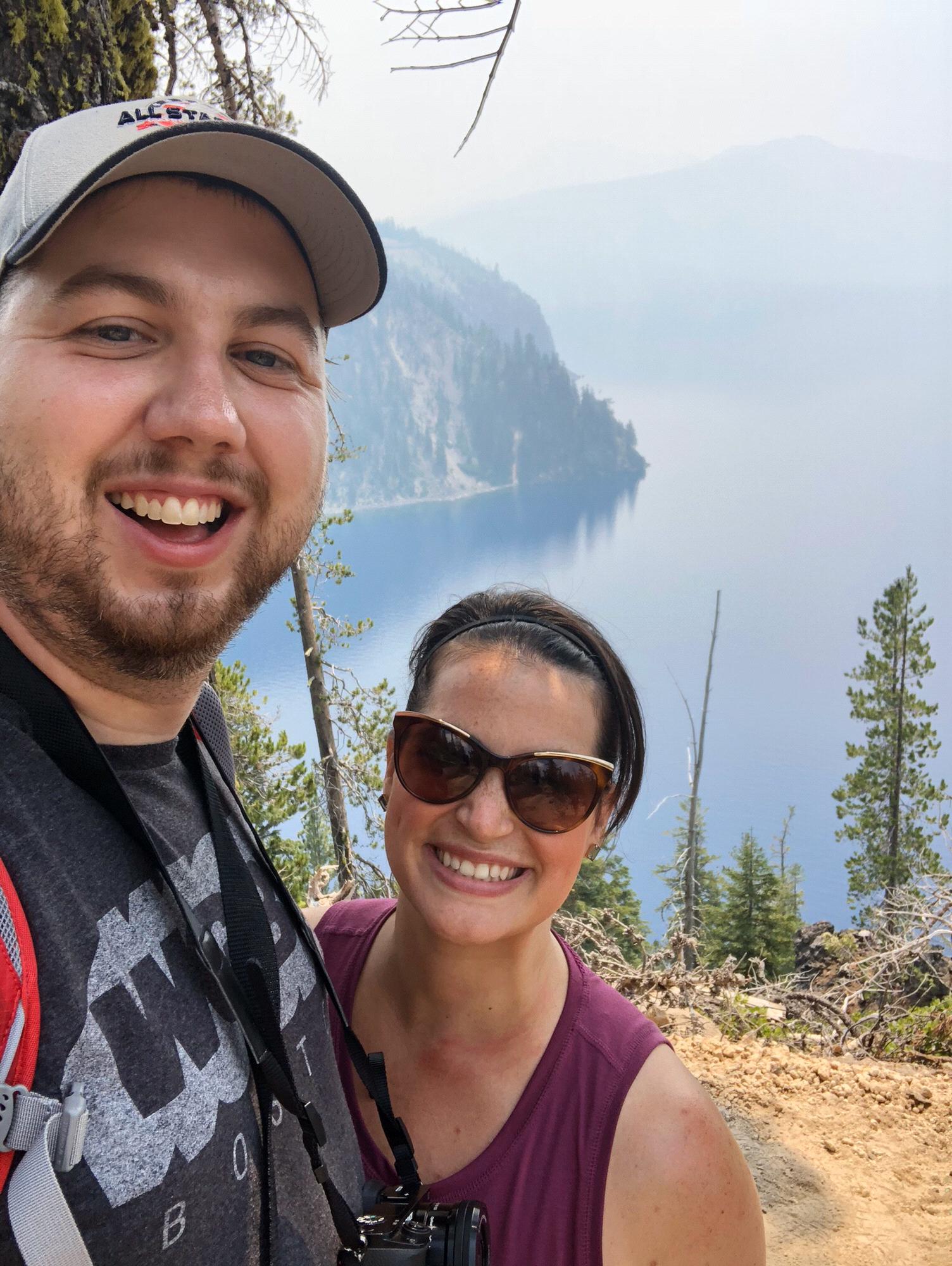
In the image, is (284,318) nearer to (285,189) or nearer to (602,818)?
(285,189)

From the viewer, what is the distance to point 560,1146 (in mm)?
1544

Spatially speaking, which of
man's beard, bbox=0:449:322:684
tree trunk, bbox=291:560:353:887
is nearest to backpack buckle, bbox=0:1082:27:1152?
man's beard, bbox=0:449:322:684

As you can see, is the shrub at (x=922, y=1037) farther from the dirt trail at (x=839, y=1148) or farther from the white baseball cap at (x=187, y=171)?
the white baseball cap at (x=187, y=171)

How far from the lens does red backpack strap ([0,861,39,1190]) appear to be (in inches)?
33.0

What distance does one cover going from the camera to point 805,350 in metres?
175

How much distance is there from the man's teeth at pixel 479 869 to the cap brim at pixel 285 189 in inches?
38.2

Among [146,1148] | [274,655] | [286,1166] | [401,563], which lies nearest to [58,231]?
[146,1148]

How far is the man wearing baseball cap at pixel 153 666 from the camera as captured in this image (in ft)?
3.08

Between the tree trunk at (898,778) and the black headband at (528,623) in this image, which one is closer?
the black headband at (528,623)

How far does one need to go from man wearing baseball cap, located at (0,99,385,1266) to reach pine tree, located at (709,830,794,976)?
80.1ft

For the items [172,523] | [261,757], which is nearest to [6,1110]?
[172,523]

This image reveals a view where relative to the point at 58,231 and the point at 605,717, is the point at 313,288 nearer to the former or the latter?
the point at 58,231

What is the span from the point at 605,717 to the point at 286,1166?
3.19 ft

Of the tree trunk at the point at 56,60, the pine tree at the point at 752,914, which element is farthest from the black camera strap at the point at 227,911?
the pine tree at the point at 752,914
